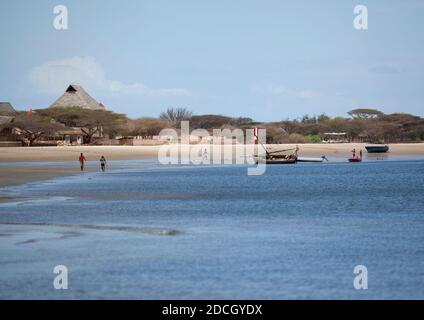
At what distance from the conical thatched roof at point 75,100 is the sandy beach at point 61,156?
36.8m

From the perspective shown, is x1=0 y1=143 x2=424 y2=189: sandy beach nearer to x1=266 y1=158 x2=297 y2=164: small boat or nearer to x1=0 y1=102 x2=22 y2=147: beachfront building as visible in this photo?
x1=0 y1=102 x2=22 y2=147: beachfront building

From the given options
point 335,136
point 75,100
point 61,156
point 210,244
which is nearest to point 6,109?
point 75,100

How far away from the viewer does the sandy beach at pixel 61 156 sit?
49.3 metres

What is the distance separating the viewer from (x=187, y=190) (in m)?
42.3

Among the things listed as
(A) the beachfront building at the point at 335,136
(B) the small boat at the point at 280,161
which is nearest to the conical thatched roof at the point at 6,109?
(A) the beachfront building at the point at 335,136

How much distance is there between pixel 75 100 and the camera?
443ft

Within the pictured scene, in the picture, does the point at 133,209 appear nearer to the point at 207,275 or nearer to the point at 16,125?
the point at 207,275

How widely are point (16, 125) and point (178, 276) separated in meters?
89.4

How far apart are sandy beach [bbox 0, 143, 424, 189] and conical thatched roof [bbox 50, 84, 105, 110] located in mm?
36816

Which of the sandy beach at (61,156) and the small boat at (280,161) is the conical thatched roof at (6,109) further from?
the small boat at (280,161)

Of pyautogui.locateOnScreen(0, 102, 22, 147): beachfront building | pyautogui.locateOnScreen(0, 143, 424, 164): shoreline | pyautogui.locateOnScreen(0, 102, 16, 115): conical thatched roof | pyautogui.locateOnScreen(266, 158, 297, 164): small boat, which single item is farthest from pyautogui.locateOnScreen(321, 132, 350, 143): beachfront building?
pyautogui.locateOnScreen(266, 158, 297, 164): small boat

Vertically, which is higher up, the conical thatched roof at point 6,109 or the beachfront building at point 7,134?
the conical thatched roof at point 6,109

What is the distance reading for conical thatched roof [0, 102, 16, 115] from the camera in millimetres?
125694
